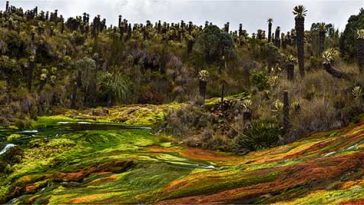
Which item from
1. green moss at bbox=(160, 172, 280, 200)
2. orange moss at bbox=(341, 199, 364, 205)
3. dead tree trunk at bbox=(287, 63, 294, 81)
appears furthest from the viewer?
dead tree trunk at bbox=(287, 63, 294, 81)

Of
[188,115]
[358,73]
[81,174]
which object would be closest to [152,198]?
[81,174]

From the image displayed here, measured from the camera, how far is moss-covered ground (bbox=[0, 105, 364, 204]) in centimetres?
1535

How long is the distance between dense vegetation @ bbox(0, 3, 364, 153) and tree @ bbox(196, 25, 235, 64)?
19cm

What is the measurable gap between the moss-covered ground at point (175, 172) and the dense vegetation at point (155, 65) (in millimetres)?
8071

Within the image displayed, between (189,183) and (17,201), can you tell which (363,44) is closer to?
(189,183)

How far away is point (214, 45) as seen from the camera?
99.2 metres

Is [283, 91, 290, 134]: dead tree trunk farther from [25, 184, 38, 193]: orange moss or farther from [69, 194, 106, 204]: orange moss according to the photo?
[25, 184, 38, 193]: orange moss

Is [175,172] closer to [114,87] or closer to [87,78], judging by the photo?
[114,87]

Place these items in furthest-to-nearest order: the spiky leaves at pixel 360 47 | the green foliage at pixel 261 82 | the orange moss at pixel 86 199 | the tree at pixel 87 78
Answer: the tree at pixel 87 78
the green foliage at pixel 261 82
the spiky leaves at pixel 360 47
the orange moss at pixel 86 199

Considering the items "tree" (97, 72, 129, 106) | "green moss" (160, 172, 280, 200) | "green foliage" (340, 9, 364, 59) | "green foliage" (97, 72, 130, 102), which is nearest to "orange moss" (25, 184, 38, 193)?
"green moss" (160, 172, 280, 200)

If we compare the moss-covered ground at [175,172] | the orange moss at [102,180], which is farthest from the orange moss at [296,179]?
the orange moss at [102,180]

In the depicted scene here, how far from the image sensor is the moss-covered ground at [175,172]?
15352mm

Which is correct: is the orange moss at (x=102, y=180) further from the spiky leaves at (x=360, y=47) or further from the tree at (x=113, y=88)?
the tree at (x=113, y=88)

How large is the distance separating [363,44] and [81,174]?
2023 cm
